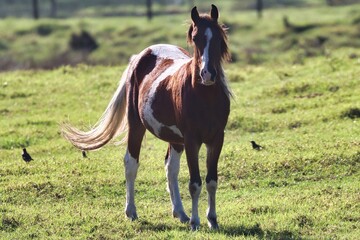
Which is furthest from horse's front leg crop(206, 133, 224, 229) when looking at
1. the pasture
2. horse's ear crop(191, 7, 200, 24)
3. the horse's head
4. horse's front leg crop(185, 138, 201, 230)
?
horse's ear crop(191, 7, 200, 24)

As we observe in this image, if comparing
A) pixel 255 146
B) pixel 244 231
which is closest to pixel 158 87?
pixel 244 231

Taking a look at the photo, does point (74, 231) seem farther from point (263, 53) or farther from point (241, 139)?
point (263, 53)

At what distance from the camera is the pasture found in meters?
9.91

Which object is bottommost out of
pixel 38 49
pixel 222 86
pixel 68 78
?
pixel 38 49

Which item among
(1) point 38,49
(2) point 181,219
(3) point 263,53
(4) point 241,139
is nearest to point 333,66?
(4) point 241,139

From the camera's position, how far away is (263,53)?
39.2m

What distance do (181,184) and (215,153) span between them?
2.94 m

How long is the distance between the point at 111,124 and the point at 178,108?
2043mm

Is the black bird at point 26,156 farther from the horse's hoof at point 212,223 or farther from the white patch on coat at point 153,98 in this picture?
the horse's hoof at point 212,223

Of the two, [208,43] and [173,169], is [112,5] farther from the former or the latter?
[208,43]

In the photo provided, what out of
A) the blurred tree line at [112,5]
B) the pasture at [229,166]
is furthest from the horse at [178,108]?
the blurred tree line at [112,5]

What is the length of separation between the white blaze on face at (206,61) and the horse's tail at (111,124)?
2465 mm

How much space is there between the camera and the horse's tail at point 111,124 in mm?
11336

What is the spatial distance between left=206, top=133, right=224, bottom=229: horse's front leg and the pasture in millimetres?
291
